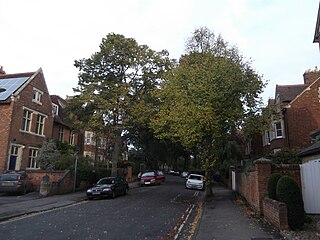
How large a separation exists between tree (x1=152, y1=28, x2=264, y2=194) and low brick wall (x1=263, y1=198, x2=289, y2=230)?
8.12 m

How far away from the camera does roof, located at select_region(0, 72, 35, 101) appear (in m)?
27.1

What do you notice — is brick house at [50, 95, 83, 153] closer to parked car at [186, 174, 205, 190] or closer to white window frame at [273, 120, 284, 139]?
parked car at [186, 174, 205, 190]

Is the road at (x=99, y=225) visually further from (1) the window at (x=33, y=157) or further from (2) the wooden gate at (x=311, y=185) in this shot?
(1) the window at (x=33, y=157)

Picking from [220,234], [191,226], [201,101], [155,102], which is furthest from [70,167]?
[220,234]

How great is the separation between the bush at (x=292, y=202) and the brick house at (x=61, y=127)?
26777 mm

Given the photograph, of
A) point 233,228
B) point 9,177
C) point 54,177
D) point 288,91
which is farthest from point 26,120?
point 288,91

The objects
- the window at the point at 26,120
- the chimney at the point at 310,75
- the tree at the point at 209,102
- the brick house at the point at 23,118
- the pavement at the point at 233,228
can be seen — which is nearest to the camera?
the pavement at the point at 233,228

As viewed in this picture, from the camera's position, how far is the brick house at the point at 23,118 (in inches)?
1013

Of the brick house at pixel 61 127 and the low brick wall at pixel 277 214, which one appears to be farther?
the brick house at pixel 61 127

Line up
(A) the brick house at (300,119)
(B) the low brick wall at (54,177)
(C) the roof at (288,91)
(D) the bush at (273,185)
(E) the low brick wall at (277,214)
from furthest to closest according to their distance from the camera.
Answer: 1. (C) the roof at (288,91)
2. (A) the brick house at (300,119)
3. (B) the low brick wall at (54,177)
4. (D) the bush at (273,185)
5. (E) the low brick wall at (277,214)

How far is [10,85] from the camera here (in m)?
28.7

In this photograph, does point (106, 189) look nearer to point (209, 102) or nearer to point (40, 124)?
point (209, 102)

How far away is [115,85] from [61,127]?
11271mm

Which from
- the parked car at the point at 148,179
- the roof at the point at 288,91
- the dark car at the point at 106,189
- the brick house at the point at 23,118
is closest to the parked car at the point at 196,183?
the parked car at the point at 148,179
